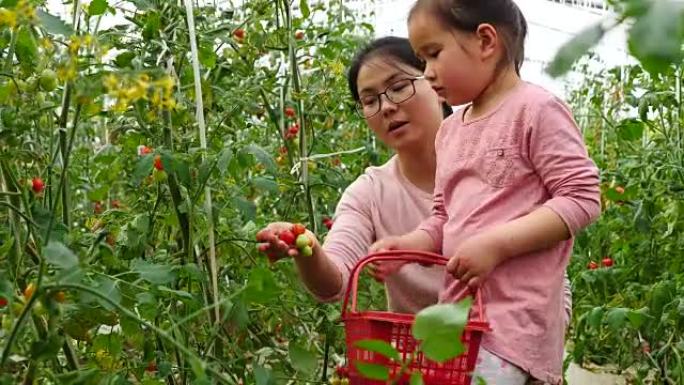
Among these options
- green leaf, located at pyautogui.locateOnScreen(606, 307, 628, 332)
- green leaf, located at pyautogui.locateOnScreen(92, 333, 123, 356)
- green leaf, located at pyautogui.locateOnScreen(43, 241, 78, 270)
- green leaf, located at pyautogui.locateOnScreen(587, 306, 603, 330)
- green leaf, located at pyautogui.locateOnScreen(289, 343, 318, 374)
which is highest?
green leaf, located at pyautogui.locateOnScreen(43, 241, 78, 270)

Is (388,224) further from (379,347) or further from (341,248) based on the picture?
(379,347)

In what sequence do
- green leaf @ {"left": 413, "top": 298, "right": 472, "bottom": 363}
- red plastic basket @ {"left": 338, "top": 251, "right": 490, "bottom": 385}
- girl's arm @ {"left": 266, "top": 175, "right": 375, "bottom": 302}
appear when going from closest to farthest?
green leaf @ {"left": 413, "top": 298, "right": 472, "bottom": 363} < red plastic basket @ {"left": 338, "top": 251, "right": 490, "bottom": 385} < girl's arm @ {"left": 266, "top": 175, "right": 375, "bottom": 302}

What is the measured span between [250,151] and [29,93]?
45 cm

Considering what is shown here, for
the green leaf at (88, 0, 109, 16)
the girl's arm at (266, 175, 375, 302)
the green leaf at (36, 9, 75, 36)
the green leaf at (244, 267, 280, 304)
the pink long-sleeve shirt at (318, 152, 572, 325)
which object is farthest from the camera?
the pink long-sleeve shirt at (318, 152, 572, 325)

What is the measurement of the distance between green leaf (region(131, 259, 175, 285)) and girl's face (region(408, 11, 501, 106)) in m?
0.58

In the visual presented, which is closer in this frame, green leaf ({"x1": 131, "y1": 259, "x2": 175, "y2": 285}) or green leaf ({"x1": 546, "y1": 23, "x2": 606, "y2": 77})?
green leaf ({"x1": 546, "y1": 23, "x2": 606, "y2": 77})

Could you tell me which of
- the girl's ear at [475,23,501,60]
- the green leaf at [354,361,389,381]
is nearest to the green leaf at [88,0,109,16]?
the girl's ear at [475,23,501,60]

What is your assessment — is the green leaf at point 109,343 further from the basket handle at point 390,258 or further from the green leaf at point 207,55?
the green leaf at point 207,55

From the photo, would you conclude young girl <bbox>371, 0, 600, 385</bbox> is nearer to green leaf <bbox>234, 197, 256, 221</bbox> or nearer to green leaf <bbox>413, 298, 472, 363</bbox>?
green leaf <bbox>234, 197, 256, 221</bbox>

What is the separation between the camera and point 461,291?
1.72 m

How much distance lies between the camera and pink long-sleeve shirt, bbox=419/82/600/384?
1616 millimetres

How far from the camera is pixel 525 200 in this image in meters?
1.68

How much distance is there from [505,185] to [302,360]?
1.41ft

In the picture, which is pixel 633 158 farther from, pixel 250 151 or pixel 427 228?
pixel 250 151
